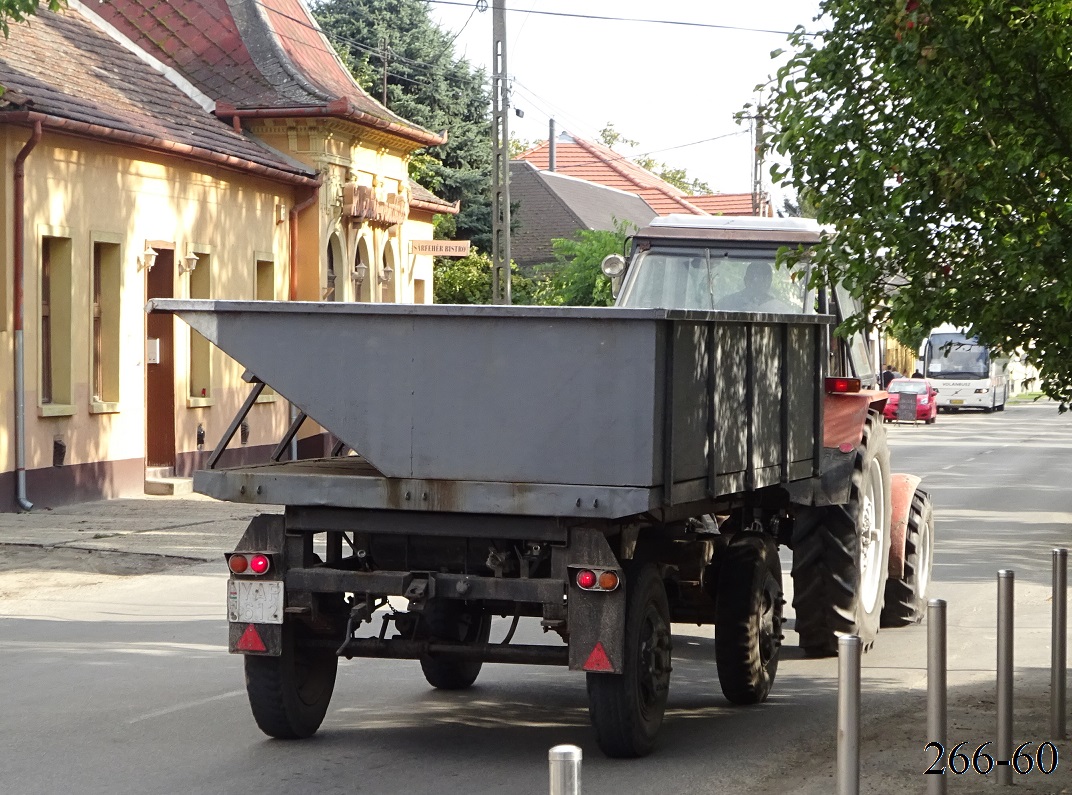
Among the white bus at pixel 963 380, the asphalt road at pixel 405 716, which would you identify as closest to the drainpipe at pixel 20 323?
the asphalt road at pixel 405 716

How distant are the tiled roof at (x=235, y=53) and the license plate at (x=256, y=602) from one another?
19.2m

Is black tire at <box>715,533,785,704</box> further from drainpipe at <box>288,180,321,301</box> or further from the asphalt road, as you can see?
drainpipe at <box>288,180,321,301</box>

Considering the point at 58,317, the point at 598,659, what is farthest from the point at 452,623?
the point at 58,317

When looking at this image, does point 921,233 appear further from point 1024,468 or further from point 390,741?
point 1024,468

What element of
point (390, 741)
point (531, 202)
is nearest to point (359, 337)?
point (390, 741)

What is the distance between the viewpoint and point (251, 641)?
719 centimetres

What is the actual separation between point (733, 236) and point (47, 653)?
5478 mm

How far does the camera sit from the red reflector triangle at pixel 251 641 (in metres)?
7.18

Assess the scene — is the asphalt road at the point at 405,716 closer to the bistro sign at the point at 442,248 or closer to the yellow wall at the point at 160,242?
the yellow wall at the point at 160,242

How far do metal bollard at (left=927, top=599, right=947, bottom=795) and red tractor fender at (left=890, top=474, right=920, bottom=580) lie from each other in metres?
5.28

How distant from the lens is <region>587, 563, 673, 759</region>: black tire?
6.98 meters

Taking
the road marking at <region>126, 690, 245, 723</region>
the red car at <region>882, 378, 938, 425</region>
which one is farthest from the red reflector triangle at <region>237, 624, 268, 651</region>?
the red car at <region>882, 378, 938, 425</region>

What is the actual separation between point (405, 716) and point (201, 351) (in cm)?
1594

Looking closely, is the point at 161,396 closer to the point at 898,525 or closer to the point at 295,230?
the point at 295,230
